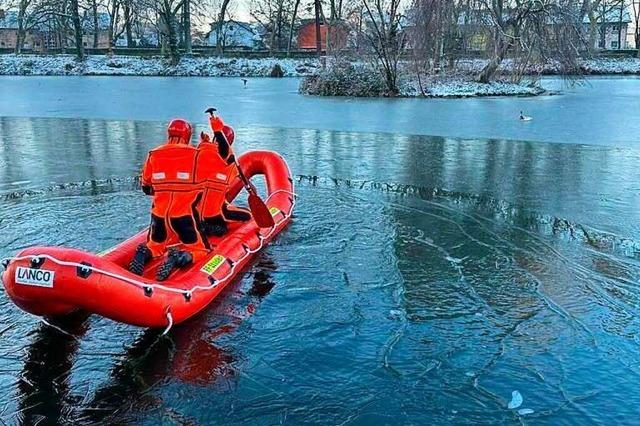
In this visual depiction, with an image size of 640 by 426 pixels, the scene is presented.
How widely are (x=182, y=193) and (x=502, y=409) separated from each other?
2.59 m

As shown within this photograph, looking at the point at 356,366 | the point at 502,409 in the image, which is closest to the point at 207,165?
the point at 356,366

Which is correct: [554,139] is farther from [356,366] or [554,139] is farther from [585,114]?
[356,366]

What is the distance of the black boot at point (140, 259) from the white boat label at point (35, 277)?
82 centimetres

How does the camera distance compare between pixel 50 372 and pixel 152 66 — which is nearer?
pixel 50 372

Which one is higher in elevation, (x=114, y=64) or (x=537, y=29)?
(x=537, y=29)

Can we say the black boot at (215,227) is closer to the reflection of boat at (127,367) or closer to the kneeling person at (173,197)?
the kneeling person at (173,197)

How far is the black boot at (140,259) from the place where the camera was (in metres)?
4.36

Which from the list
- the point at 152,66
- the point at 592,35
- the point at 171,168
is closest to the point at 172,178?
the point at 171,168

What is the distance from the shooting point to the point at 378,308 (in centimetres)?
434

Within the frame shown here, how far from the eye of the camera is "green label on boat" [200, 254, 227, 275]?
4.44 metres

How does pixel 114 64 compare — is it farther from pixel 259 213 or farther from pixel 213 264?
pixel 213 264

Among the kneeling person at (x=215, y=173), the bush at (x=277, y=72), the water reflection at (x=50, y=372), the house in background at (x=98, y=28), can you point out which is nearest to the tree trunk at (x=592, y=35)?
the bush at (x=277, y=72)

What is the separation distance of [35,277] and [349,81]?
18177 millimetres

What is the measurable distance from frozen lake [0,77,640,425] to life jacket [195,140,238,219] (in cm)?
59
